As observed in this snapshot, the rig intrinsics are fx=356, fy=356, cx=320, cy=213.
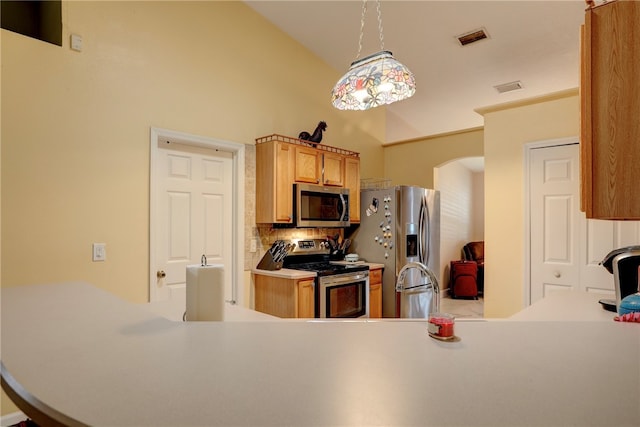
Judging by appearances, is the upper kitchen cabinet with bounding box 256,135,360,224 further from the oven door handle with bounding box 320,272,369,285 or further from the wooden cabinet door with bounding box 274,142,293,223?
the oven door handle with bounding box 320,272,369,285

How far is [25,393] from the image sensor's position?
→ 65 centimetres

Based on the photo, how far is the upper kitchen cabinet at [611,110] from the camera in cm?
108

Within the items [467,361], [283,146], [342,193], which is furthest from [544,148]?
[467,361]

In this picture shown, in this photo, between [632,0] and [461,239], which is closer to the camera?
[632,0]

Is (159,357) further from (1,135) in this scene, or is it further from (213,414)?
(1,135)

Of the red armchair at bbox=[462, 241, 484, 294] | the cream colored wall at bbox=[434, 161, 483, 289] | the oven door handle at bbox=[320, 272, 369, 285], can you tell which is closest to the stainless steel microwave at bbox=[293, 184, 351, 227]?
the oven door handle at bbox=[320, 272, 369, 285]

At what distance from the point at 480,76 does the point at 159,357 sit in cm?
459

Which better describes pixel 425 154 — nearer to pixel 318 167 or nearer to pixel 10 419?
pixel 318 167

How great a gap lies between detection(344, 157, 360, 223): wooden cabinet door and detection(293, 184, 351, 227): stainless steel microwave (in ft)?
0.43

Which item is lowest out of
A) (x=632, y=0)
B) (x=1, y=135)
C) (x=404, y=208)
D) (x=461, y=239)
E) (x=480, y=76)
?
(x=461, y=239)

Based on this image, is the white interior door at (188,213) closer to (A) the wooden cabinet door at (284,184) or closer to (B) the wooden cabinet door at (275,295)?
(B) the wooden cabinet door at (275,295)

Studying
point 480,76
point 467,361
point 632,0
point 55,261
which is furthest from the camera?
point 480,76

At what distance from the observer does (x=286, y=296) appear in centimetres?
323

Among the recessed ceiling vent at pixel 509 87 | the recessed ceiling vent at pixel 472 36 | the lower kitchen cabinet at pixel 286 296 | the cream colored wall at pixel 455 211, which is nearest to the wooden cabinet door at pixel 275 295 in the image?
the lower kitchen cabinet at pixel 286 296
